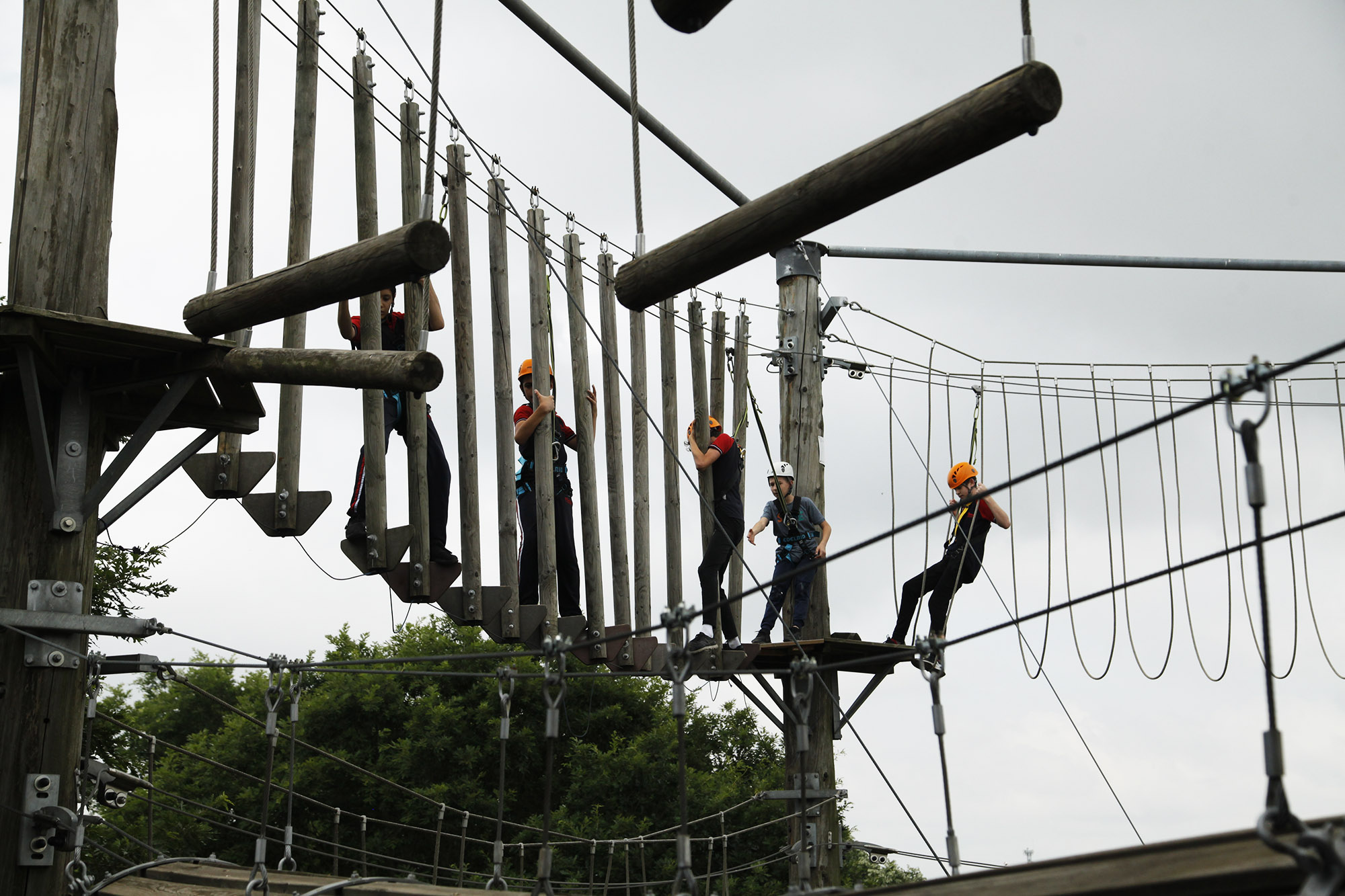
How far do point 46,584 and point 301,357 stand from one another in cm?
117

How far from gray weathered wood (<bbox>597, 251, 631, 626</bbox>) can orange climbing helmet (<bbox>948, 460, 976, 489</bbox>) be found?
85.0 inches

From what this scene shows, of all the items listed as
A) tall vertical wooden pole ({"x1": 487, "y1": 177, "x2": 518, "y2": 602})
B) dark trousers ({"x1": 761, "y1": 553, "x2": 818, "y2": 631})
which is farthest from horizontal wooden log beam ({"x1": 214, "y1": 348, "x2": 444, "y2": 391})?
dark trousers ({"x1": 761, "y1": 553, "x2": 818, "y2": 631})

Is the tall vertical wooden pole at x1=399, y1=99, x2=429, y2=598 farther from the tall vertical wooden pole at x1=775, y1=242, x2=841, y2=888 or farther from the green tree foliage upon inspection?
the green tree foliage

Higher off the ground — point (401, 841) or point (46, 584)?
point (46, 584)

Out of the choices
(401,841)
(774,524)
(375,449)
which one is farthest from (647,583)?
(401,841)

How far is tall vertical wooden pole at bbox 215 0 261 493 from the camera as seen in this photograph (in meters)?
5.49

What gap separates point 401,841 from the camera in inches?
822

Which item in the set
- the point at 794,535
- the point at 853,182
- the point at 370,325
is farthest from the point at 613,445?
the point at 853,182

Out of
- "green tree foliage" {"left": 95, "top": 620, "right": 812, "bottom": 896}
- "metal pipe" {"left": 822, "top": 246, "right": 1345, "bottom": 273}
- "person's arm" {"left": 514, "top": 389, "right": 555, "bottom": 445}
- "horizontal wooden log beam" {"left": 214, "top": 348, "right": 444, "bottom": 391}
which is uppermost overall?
"metal pipe" {"left": 822, "top": 246, "right": 1345, "bottom": 273}

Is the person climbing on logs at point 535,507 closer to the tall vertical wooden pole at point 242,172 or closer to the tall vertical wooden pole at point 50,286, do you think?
the tall vertical wooden pole at point 242,172

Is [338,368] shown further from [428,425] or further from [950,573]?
[950,573]

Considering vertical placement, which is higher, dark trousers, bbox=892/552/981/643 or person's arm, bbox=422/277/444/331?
person's arm, bbox=422/277/444/331

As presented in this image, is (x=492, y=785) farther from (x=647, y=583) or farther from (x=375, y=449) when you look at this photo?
(x=375, y=449)

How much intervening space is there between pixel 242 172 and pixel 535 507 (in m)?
2.31
